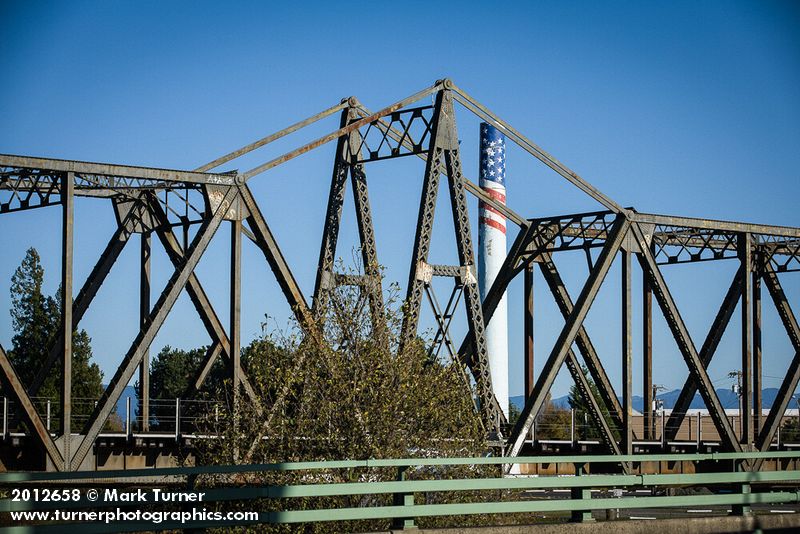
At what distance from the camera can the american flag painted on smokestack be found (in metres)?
91.2

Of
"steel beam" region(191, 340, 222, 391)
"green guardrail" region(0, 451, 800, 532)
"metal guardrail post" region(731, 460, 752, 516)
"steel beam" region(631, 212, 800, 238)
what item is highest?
"steel beam" region(631, 212, 800, 238)

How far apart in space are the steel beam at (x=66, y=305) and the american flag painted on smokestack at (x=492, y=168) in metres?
63.0

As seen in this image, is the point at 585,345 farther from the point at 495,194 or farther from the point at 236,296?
the point at 495,194

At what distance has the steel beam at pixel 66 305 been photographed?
2908cm

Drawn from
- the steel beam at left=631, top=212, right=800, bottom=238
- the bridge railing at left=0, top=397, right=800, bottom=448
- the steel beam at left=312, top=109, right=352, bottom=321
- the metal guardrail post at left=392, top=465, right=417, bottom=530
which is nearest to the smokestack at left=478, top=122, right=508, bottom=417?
the bridge railing at left=0, top=397, right=800, bottom=448

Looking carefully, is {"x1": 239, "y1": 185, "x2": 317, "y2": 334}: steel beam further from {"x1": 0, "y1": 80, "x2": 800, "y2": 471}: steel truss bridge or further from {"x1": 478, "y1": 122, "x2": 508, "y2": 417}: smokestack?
{"x1": 478, "y1": 122, "x2": 508, "y2": 417}: smokestack

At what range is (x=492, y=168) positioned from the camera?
301 ft

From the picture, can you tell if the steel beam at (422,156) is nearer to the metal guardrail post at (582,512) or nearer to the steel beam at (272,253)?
the steel beam at (272,253)

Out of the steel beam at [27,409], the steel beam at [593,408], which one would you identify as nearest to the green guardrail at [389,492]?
the steel beam at [27,409]

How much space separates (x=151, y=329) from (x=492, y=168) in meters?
62.5

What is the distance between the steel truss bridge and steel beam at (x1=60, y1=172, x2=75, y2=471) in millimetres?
39

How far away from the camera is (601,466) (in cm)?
4925

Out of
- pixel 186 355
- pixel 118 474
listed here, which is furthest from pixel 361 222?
pixel 186 355

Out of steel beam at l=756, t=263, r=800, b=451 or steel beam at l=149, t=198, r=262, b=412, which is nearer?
steel beam at l=149, t=198, r=262, b=412
